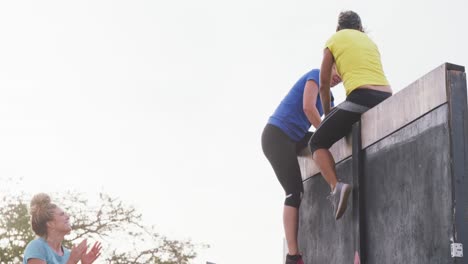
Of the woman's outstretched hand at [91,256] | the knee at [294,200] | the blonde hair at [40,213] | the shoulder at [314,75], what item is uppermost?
the shoulder at [314,75]

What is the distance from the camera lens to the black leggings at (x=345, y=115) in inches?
168

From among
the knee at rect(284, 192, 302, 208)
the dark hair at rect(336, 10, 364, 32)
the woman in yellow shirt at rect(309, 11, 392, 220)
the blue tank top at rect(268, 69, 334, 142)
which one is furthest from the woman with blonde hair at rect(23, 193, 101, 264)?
the dark hair at rect(336, 10, 364, 32)

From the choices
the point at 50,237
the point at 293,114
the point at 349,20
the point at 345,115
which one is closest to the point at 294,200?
the point at 293,114

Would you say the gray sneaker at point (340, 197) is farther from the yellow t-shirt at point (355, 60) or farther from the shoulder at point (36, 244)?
the shoulder at point (36, 244)

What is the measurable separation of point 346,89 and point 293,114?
769mm

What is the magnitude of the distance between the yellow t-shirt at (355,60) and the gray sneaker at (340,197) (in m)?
0.65

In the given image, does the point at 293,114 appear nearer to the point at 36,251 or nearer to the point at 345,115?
the point at 345,115

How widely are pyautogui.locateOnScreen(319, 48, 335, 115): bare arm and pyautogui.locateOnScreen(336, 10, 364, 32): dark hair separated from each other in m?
0.31

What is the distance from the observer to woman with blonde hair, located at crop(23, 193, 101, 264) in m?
4.56

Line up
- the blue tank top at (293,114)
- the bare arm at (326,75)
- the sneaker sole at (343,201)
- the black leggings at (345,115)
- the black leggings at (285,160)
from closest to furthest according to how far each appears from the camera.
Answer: the sneaker sole at (343,201)
the black leggings at (345,115)
the bare arm at (326,75)
the black leggings at (285,160)
the blue tank top at (293,114)

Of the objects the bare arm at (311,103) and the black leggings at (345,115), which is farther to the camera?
the bare arm at (311,103)

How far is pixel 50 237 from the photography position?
478cm

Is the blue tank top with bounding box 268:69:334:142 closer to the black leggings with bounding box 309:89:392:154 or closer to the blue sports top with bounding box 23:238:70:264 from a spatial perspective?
the black leggings with bounding box 309:89:392:154

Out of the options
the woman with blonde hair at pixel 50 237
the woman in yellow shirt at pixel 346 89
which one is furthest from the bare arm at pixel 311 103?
the woman with blonde hair at pixel 50 237
